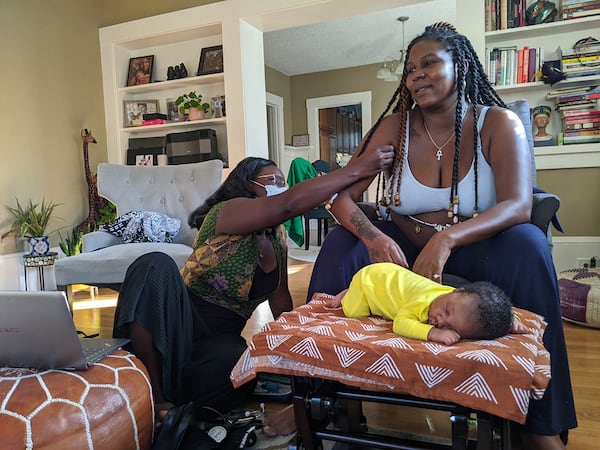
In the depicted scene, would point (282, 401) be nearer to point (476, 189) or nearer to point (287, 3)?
point (476, 189)

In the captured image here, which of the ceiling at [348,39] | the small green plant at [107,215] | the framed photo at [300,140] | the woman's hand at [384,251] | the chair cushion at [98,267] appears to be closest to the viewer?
the woman's hand at [384,251]

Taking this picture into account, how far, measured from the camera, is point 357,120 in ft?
31.1

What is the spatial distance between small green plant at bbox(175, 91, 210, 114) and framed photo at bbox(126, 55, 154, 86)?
445mm

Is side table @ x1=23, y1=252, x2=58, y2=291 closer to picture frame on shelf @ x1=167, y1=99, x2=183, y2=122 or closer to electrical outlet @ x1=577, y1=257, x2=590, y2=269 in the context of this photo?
picture frame on shelf @ x1=167, y1=99, x2=183, y2=122

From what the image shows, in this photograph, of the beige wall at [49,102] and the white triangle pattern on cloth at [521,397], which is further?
the beige wall at [49,102]

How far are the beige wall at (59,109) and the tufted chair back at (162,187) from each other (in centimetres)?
125

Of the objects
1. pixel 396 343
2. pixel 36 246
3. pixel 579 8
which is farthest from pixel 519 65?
pixel 36 246

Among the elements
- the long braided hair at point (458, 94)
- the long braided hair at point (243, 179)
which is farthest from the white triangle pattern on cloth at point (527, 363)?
the long braided hair at point (243, 179)

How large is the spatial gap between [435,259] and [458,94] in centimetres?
56

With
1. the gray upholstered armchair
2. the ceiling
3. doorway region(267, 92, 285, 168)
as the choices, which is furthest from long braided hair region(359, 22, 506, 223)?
doorway region(267, 92, 285, 168)

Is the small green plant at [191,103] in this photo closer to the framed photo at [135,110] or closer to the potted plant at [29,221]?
the framed photo at [135,110]

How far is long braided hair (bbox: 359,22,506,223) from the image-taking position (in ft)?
4.43

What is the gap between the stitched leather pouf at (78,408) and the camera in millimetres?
841

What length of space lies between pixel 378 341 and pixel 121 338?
2.28ft
